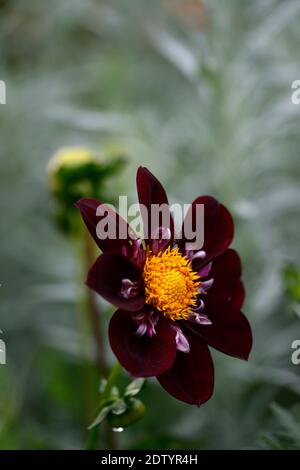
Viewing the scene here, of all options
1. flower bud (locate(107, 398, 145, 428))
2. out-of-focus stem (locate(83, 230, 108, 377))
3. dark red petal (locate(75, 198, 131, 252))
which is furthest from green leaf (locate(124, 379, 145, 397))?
out-of-focus stem (locate(83, 230, 108, 377))

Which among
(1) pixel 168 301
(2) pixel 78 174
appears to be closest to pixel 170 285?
(1) pixel 168 301

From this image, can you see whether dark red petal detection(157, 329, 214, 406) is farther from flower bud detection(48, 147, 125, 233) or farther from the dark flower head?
flower bud detection(48, 147, 125, 233)

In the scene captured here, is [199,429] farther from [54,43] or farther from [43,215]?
[54,43]

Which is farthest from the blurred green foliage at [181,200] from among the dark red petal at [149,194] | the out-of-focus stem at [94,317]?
the dark red petal at [149,194]

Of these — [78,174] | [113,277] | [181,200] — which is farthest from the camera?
[181,200]

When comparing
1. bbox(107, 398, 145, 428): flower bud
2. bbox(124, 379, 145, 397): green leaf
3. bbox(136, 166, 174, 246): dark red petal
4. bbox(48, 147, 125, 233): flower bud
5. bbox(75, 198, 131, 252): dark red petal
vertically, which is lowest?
bbox(107, 398, 145, 428): flower bud

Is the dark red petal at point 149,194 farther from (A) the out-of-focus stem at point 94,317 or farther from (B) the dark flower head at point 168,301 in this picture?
(A) the out-of-focus stem at point 94,317

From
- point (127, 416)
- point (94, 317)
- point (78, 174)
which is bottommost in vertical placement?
point (127, 416)

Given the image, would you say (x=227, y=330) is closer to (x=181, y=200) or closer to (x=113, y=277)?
(x=113, y=277)
